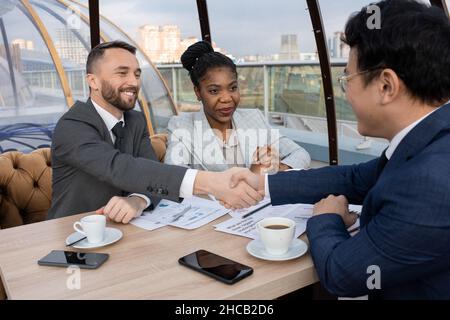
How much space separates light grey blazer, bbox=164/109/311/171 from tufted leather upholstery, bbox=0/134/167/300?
0.78m

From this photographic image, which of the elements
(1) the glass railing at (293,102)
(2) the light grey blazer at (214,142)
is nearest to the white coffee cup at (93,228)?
(2) the light grey blazer at (214,142)

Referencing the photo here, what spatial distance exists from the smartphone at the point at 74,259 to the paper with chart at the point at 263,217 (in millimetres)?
457

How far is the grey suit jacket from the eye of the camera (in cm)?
171

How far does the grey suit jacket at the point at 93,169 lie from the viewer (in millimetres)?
1705

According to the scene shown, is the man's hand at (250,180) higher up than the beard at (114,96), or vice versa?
the beard at (114,96)

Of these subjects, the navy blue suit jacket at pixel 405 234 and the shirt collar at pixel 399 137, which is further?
the shirt collar at pixel 399 137

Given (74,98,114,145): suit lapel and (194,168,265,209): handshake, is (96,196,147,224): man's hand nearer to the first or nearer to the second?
(194,168,265,209): handshake

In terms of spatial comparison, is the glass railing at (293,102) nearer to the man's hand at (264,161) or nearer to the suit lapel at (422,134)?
the man's hand at (264,161)

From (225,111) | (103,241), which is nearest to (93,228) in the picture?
(103,241)

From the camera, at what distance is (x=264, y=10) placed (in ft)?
14.4

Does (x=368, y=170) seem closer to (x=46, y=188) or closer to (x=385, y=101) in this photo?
(x=385, y=101)

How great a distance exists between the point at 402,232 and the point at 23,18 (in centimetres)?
694

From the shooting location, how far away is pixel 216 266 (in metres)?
1.24

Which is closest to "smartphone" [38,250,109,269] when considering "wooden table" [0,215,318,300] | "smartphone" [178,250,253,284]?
"wooden table" [0,215,318,300]
